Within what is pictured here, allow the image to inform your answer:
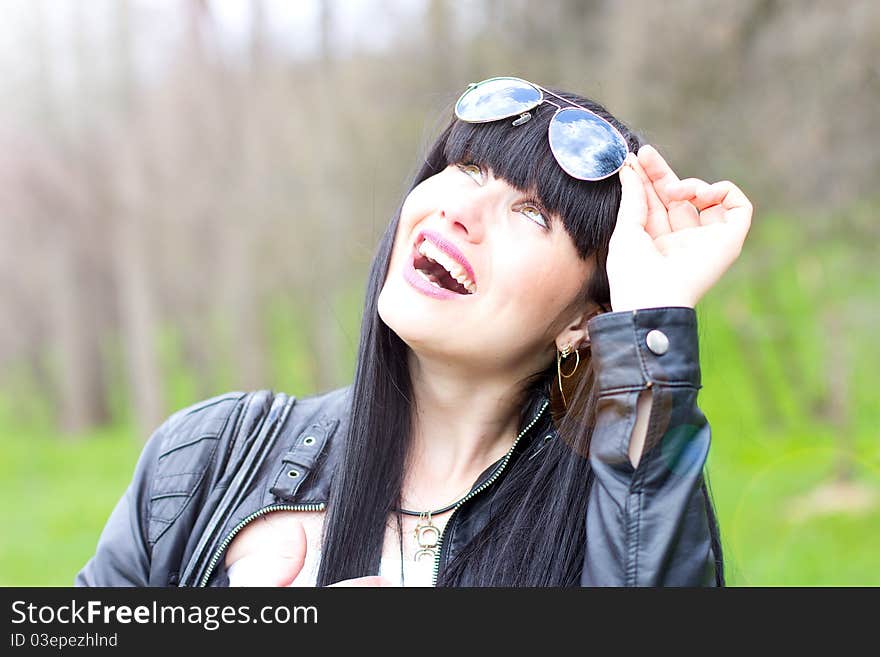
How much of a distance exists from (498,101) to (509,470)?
732 millimetres

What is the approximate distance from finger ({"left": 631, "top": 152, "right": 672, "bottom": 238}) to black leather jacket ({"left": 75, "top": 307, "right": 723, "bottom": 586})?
255 millimetres

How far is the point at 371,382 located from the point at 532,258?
0.41m

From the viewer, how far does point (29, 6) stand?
796cm

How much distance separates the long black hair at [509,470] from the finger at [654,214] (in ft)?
0.18

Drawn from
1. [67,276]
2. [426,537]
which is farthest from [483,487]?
[67,276]

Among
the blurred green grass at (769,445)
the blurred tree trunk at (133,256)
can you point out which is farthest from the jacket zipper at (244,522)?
the blurred tree trunk at (133,256)

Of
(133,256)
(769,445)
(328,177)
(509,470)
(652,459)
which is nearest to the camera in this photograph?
(652,459)

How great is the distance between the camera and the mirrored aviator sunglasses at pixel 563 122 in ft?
5.73

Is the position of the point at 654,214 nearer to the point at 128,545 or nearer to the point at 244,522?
the point at 244,522

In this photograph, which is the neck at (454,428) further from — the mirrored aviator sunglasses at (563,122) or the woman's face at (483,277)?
the mirrored aviator sunglasses at (563,122)

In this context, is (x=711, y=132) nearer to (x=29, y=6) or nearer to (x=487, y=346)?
(x=487, y=346)

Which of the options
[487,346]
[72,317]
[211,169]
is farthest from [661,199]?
[72,317]

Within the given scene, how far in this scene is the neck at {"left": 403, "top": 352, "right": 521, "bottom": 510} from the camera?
6.10 ft

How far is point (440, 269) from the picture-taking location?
1858 millimetres
